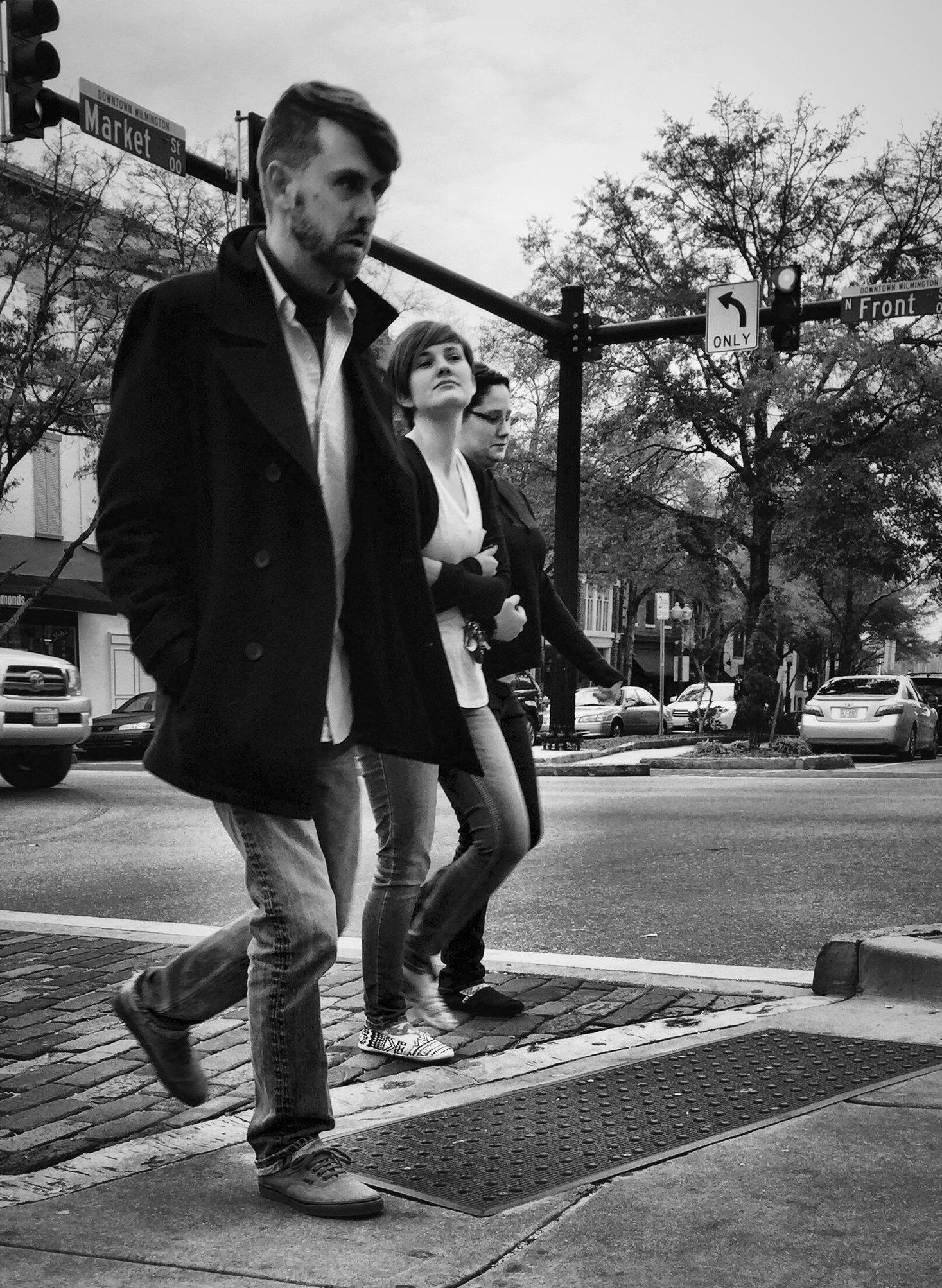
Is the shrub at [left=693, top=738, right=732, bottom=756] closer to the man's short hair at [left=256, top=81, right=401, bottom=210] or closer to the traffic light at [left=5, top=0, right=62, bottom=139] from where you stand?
the traffic light at [left=5, top=0, right=62, bottom=139]

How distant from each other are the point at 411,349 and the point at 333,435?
1218 mm

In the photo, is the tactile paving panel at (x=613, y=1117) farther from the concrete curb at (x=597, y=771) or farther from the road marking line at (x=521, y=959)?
the concrete curb at (x=597, y=771)

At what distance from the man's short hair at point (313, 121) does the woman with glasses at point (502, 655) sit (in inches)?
63.6

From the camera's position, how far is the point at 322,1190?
2496 mm

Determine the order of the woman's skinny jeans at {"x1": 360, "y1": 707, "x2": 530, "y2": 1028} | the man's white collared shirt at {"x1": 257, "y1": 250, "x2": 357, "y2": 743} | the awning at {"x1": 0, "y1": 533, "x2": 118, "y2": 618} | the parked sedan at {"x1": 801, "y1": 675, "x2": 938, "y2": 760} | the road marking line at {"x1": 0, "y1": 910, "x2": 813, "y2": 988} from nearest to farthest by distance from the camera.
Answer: the man's white collared shirt at {"x1": 257, "y1": 250, "x2": 357, "y2": 743} < the woman's skinny jeans at {"x1": 360, "y1": 707, "x2": 530, "y2": 1028} < the road marking line at {"x1": 0, "y1": 910, "x2": 813, "y2": 988} < the parked sedan at {"x1": 801, "y1": 675, "x2": 938, "y2": 760} < the awning at {"x1": 0, "y1": 533, "x2": 118, "y2": 618}

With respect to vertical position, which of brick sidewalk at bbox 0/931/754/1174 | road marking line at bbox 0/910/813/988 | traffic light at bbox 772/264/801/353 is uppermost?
traffic light at bbox 772/264/801/353

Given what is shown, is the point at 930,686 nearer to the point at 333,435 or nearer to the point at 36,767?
the point at 36,767

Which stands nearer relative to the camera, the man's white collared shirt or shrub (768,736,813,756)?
the man's white collared shirt

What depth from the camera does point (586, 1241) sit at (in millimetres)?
2344

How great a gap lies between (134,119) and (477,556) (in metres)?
7.97

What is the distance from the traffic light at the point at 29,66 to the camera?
9328mm

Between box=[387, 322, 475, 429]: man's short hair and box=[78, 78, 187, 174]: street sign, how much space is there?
720 cm

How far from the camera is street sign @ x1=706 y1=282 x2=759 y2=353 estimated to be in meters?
16.0

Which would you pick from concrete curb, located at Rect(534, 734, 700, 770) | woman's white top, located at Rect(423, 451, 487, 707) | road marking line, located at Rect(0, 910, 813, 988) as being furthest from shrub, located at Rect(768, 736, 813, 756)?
woman's white top, located at Rect(423, 451, 487, 707)
